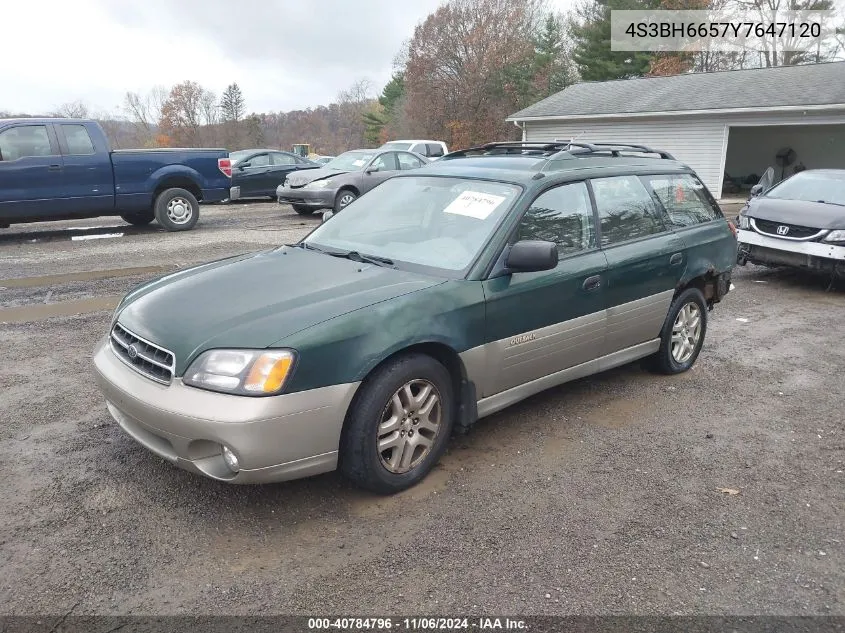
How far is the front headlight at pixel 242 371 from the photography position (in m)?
2.90

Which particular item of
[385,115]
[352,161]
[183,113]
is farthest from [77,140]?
[183,113]

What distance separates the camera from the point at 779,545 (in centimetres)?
308

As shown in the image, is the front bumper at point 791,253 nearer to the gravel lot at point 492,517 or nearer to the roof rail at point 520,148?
the gravel lot at point 492,517

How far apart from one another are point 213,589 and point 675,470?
254cm

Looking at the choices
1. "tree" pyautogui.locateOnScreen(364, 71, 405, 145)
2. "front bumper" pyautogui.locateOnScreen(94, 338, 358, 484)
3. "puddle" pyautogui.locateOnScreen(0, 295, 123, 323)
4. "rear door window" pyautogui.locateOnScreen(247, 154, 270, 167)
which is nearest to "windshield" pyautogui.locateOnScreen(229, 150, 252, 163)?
"rear door window" pyautogui.locateOnScreen(247, 154, 270, 167)

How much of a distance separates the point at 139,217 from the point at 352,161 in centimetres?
500

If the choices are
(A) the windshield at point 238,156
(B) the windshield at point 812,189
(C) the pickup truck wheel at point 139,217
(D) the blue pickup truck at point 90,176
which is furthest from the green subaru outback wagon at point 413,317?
(A) the windshield at point 238,156

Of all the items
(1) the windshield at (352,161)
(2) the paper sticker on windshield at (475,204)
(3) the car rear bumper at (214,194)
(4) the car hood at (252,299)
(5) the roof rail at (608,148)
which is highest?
(5) the roof rail at (608,148)

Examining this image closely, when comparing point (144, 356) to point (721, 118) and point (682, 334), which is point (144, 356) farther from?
point (721, 118)

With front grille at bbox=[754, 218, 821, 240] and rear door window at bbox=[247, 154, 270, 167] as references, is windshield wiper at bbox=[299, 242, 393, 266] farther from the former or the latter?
rear door window at bbox=[247, 154, 270, 167]

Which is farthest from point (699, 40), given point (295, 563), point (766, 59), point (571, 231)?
point (295, 563)

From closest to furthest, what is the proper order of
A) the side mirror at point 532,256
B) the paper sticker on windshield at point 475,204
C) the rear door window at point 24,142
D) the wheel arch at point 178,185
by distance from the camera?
the side mirror at point 532,256, the paper sticker on windshield at point 475,204, the rear door window at point 24,142, the wheel arch at point 178,185

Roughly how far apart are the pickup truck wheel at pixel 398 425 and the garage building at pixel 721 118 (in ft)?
63.7

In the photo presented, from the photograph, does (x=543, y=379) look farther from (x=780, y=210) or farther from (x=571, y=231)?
(x=780, y=210)
